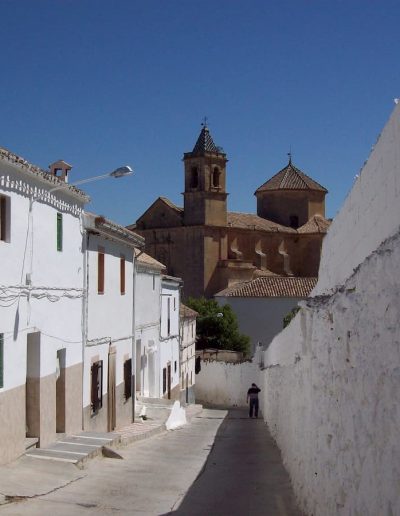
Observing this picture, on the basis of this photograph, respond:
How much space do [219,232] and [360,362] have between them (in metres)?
59.6

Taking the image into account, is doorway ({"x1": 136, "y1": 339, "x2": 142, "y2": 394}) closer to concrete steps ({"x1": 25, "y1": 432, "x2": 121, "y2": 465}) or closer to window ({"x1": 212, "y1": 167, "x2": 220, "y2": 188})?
concrete steps ({"x1": 25, "y1": 432, "x2": 121, "y2": 465})

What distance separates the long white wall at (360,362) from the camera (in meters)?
4.13

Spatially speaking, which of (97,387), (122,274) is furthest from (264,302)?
(97,387)

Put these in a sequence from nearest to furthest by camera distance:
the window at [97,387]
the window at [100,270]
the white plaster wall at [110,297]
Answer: the white plaster wall at [110,297] < the window at [97,387] < the window at [100,270]

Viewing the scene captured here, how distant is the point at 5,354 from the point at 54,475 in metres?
1.87

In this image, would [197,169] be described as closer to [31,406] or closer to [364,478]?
[31,406]

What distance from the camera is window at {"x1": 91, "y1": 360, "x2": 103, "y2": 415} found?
1584cm

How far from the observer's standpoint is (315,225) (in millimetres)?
70750

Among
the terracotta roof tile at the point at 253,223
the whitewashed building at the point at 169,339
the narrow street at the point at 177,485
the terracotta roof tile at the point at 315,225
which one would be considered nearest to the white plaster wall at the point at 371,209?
the narrow street at the point at 177,485

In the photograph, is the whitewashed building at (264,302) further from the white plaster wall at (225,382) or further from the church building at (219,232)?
the white plaster wall at (225,382)

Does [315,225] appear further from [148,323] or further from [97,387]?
[97,387]

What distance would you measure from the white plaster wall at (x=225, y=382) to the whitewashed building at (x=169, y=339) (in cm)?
604

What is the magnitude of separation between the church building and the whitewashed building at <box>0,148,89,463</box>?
159ft

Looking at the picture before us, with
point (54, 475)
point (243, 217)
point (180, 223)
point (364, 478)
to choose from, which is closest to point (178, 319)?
point (54, 475)
